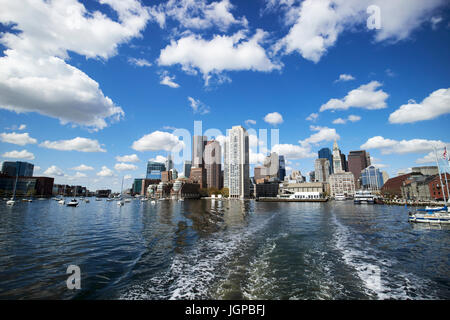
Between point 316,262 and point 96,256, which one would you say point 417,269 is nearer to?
point 316,262

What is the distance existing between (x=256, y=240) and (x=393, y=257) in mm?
13113

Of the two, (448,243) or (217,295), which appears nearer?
(217,295)

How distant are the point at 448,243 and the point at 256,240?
74.2 ft

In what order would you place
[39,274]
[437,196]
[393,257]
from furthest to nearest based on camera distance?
[437,196] → [393,257] → [39,274]

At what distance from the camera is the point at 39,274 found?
45.5 feet

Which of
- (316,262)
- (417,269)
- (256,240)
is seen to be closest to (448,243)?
(417,269)

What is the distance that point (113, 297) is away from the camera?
11070 millimetres

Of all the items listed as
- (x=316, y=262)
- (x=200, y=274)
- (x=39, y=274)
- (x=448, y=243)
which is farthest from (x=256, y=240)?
(x=448, y=243)
